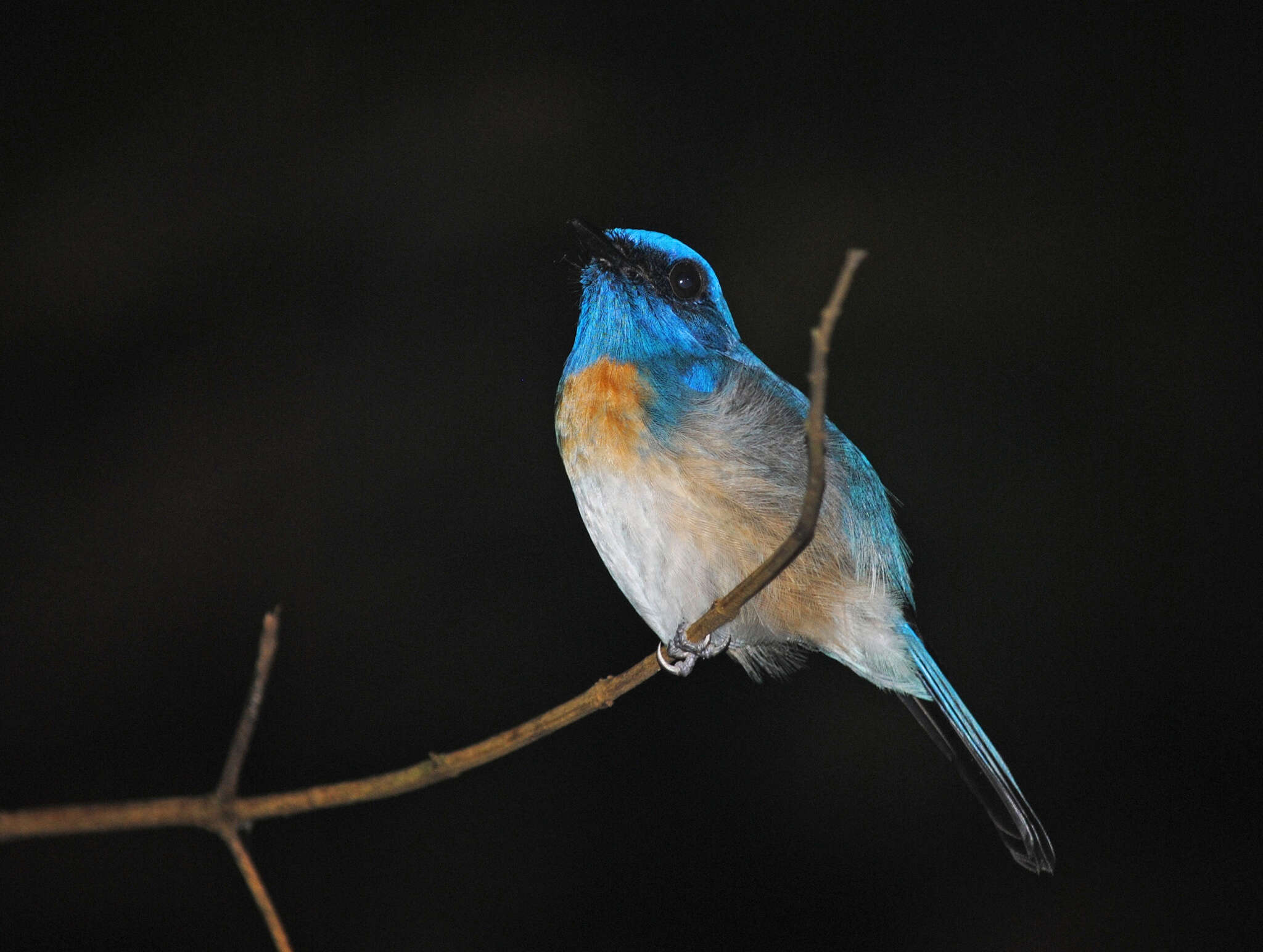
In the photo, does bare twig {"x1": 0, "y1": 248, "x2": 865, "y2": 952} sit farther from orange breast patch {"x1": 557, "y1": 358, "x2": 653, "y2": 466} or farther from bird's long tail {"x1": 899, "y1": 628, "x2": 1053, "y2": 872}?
bird's long tail {"x1": 899, "y1": 628, "x2": 1053, "y2": 872}

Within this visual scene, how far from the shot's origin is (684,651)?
1762 millimetres

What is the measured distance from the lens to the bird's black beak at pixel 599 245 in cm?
218

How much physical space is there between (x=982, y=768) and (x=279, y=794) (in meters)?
1.46

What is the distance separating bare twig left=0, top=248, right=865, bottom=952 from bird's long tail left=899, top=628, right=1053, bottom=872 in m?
0.96

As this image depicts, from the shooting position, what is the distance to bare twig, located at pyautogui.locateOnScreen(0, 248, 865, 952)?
0.95 metres

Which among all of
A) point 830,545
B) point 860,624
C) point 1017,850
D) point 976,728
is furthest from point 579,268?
point 1017,850

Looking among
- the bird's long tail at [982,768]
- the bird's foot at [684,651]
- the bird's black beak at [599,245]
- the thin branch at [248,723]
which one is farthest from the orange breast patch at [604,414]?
the thin branch at [248,723]

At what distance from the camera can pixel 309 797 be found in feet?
3.62

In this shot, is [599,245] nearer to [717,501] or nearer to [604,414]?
[604,414]

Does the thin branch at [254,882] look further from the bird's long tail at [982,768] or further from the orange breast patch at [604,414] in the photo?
the bird's long tail at [982,768]

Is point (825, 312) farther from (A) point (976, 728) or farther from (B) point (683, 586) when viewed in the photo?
(A) point (976, 728)

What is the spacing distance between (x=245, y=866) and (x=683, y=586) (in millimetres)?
1087

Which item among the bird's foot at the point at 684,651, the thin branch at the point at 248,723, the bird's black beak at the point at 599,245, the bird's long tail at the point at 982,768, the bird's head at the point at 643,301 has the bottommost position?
the bird's long tail at the point at 982,768

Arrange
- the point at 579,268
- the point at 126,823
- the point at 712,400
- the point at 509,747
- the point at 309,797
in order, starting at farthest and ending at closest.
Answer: the point at 579,268 < the point at 712,400 < the point at 509,747 < the point at 309,797 < the point at 126,823
